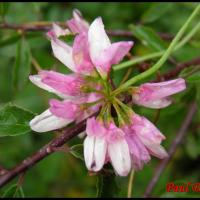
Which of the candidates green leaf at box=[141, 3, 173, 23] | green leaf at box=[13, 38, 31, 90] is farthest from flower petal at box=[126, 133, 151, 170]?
green leaf at box=[141, 3, 173, 23]

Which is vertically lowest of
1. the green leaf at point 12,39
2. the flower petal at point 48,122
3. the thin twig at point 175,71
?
the thin twig at point 175,71

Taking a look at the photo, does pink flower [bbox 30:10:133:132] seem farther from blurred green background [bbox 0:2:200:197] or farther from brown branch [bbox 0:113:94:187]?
blurred green background [bbox 0:2:200:197]

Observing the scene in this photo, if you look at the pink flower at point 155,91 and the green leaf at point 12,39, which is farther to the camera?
the green leaf at point 12,39

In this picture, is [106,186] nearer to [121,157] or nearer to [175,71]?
[121,157]

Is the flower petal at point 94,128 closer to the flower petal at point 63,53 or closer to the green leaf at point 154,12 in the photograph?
the flower petal at point 63,53

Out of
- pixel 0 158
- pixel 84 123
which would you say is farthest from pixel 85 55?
pixel 0 158

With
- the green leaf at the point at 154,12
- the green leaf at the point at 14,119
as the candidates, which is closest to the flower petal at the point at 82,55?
the green leaf at the point at 14,119

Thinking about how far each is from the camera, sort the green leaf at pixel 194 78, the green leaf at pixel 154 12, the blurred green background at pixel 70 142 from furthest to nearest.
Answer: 1. the blurred green background at pixel 70 142
2. the green leaf at pixel 154 12
3. the green leaf at pixel 194 78

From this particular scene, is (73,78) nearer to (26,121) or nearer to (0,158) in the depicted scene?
(26,121)
